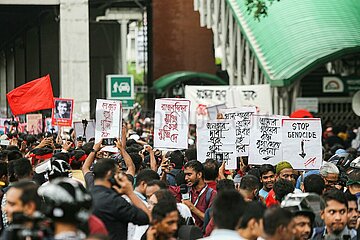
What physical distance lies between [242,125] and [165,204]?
8.58m

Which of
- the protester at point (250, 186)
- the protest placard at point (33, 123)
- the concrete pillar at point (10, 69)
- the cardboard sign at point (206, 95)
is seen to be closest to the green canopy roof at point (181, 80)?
the concrete pillar at point (10, 69)

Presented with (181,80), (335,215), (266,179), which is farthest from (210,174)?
(181,80)

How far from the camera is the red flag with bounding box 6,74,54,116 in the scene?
20.2 m

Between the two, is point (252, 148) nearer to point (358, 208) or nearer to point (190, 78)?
point (358, 208)

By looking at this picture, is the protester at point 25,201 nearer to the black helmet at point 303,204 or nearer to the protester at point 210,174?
the black helmet at point 303,204

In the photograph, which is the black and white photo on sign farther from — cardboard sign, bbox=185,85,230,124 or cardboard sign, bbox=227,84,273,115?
cardboard sign, bbox=227,84,273,115

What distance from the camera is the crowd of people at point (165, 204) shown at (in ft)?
21.4

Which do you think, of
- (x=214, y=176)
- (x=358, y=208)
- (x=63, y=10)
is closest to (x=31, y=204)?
(x=358, y=208)

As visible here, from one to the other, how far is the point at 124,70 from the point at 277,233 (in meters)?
47.5

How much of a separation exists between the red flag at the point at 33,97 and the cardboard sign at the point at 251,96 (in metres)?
12.5

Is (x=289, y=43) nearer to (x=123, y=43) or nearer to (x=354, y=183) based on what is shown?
(x=123, y=43)

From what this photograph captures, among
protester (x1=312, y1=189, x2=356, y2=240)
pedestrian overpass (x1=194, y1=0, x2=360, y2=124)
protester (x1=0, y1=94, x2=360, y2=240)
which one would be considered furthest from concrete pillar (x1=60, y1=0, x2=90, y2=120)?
protester (x1=312, y1=189, x2=356, y2=240)

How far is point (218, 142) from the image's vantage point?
51.3 ft

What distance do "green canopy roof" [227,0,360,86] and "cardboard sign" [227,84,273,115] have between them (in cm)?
76
